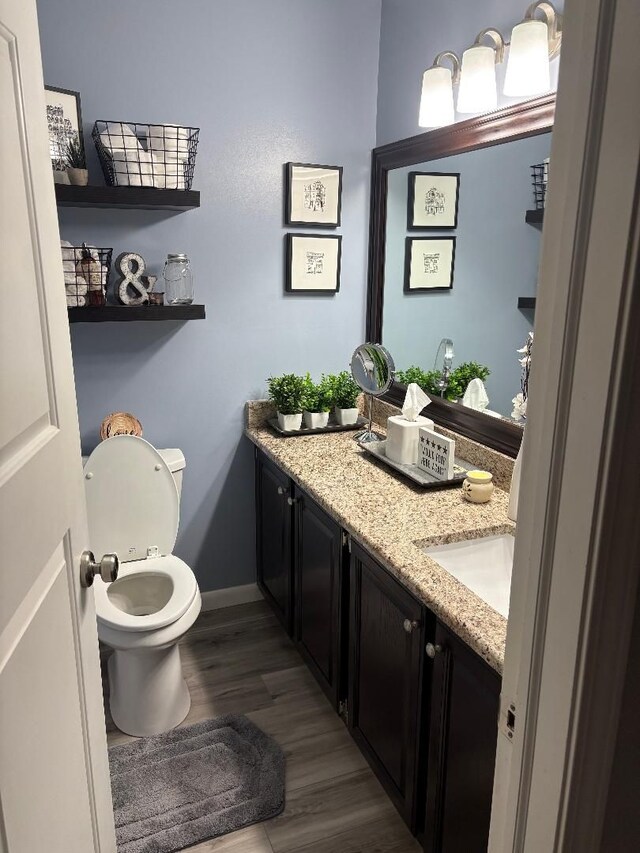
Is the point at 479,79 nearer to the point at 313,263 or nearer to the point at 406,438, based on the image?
the point at 313,263

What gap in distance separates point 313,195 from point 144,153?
0.73 metres

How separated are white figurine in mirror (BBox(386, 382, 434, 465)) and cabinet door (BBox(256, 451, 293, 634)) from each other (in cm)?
42

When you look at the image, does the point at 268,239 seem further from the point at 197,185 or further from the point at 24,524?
the point at 24,524

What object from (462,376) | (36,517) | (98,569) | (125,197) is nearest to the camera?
(36,517)

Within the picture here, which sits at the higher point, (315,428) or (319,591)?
(315,428)

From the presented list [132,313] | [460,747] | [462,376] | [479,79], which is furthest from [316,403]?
[460,747]

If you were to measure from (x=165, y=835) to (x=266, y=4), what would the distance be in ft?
9.30

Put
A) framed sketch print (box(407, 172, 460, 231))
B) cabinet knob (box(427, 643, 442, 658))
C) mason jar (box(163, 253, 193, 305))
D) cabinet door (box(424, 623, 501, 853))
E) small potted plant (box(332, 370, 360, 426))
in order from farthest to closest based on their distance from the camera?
small potted plant (box(332, 370, 360, 426))
mason jar (box(163, 253, 193, 305))
framed sketch print (box(407, 172, 460, 231))
cabinet knob (box(427, 643, 442, 658))
cabinet door (box(424, 623, 501, 853))

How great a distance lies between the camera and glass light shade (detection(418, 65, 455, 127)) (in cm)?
224

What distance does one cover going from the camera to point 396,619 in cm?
172

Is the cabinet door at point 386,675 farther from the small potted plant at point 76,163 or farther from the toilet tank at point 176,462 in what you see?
the small potted plant at point 76,163

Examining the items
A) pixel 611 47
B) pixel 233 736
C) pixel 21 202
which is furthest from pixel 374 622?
pixel 611 47

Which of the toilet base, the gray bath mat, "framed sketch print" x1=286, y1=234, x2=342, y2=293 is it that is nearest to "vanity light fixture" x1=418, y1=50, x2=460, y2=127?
"framed sketch print" x1=286, y1=234, x2=342, y2=293

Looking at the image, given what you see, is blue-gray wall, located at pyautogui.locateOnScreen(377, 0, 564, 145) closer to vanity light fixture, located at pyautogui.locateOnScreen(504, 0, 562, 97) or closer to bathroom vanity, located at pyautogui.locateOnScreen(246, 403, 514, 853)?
vanity light fixture, located at pyautogui.locateOnScreen(504, 0, 562, 97)
